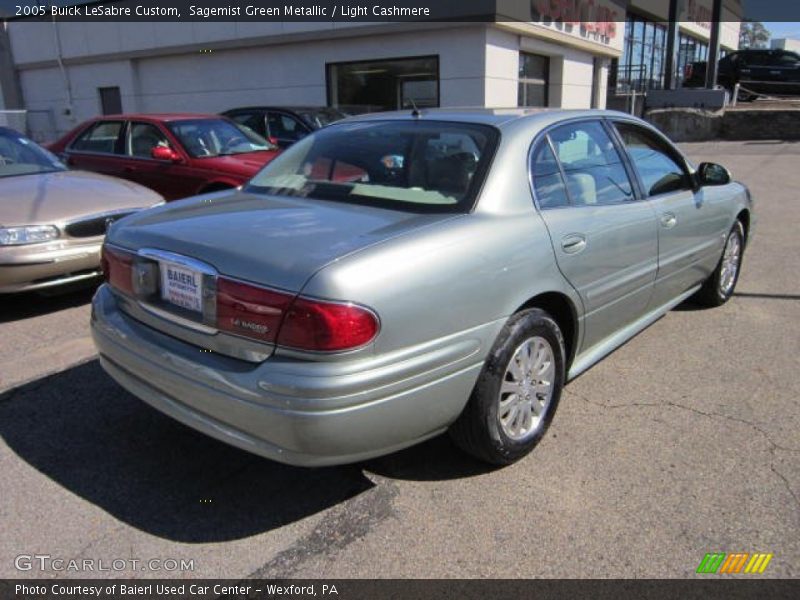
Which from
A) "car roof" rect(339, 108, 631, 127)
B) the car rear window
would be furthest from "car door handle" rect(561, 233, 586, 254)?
"car roof" rect(339, 108, 631, 127)

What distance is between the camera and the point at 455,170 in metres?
3.15

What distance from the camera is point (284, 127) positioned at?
35.6 feet

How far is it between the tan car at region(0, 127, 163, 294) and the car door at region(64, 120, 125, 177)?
5.39 feet

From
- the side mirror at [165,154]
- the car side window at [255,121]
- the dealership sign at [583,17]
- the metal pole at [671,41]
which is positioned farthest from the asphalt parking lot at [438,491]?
the metal pole at [671,41]

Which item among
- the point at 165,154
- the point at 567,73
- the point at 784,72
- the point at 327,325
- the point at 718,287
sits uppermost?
the point at 784,72

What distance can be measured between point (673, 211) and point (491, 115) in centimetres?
142

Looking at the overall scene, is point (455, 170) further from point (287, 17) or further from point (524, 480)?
point (287, 17)

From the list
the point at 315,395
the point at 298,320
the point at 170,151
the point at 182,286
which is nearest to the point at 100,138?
the point at 170,151

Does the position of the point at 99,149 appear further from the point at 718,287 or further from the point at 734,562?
the point at 734,562

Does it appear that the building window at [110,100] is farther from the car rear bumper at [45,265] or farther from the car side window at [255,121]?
the car rear bumper at [45,265]

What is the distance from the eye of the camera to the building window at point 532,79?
18031 mm

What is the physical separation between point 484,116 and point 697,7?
39.5 meters

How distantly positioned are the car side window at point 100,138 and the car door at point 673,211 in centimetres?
606

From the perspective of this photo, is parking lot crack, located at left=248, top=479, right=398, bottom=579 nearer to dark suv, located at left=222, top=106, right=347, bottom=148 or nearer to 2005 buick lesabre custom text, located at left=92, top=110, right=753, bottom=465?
2005 buick lesabre custom text, located at left=92, top=110, right=753, bottom=465
